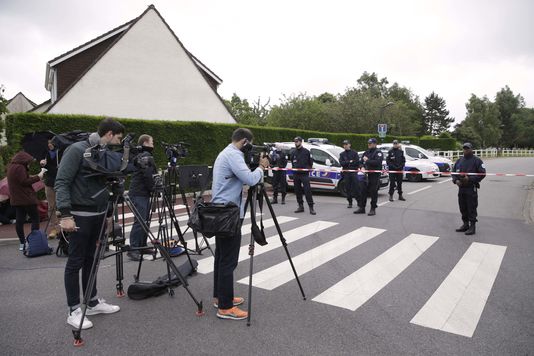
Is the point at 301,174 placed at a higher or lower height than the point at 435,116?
lower

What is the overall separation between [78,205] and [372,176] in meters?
8.51

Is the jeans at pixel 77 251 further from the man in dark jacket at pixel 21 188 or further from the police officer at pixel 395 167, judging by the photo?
the police officer at pixel 395 167

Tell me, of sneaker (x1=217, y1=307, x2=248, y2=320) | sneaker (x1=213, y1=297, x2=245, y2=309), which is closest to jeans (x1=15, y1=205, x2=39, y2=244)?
sneaker (x1=213, y1=297, x2=245, y2=309)

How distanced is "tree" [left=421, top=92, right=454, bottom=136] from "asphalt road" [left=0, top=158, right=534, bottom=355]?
95182 mm

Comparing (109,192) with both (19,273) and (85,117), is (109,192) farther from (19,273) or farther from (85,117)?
(85,117)

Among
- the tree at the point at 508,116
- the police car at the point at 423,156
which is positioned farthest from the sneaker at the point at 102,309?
the tree at the point at 508,116

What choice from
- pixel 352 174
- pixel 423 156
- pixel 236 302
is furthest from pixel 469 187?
pixel 423 156

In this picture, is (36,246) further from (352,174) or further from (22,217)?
(352,174)

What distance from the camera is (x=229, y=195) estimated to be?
4.07 m

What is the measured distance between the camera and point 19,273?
564cm

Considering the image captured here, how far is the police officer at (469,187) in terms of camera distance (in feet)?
26.0

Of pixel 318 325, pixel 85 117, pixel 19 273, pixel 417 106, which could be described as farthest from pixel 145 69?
pixel 417 106

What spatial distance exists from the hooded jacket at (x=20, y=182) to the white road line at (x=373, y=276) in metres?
5.32

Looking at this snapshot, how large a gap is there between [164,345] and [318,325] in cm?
153
